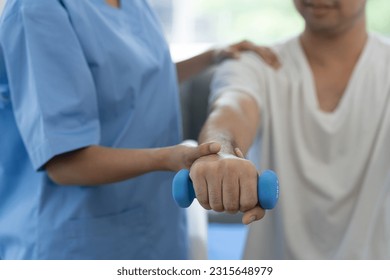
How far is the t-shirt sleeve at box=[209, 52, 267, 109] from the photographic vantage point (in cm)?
125

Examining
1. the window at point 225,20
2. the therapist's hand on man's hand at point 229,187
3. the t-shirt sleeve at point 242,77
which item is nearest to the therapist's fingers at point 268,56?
the t-shirt sleeve at point 242,77

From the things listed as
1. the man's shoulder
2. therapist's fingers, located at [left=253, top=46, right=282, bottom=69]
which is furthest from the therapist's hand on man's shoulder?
the man's shoulder

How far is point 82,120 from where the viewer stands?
967mm

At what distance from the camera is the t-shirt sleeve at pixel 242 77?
1.25 m

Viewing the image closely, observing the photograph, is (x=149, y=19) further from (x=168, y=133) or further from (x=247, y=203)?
(x=247, y=203)

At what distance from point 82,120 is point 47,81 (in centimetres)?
9

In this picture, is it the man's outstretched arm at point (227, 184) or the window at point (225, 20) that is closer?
the man's outstretched arm at point (227, 184)

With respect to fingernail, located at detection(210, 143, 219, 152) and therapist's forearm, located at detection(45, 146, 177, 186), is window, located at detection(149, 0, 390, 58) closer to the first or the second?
therapist's forearm, located at detection(45, 146, 177, 186)

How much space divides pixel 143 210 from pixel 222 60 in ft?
1.44

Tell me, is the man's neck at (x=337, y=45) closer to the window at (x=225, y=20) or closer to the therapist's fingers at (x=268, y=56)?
the therapist's fingers at (x=268, y=56)

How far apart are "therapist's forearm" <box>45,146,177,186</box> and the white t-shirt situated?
0.40 m

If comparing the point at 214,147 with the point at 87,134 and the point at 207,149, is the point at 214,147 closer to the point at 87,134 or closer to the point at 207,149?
the point at 207,149

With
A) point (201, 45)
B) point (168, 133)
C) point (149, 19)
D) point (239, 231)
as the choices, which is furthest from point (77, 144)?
point (201, 45)

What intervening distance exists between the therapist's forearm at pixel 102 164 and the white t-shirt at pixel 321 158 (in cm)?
40
